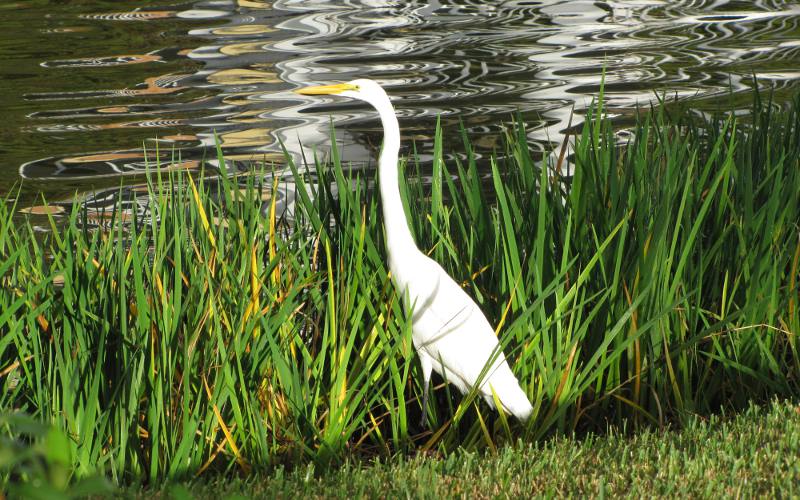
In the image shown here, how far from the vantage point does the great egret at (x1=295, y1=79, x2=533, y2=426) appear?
3295 millimetres

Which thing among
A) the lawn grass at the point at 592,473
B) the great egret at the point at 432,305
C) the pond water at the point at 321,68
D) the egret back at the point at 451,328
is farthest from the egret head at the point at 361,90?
the pond water at the point at 321,68

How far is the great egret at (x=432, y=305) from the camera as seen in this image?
10.8ft

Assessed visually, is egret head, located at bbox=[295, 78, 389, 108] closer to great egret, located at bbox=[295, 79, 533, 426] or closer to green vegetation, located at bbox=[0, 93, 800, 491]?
great egret, located at bbox=[295, 79, 533, 426]

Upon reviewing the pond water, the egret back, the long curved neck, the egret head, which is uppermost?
the egret head

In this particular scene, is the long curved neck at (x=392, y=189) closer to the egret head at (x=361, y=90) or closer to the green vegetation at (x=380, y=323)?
the egret head at (x=361, y=90)

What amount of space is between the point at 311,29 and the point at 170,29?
1840 mm

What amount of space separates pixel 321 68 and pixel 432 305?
8.04 meters

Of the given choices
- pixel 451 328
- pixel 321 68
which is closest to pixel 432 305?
pixel 451 328

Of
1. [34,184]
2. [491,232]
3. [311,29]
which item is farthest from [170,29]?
[491,232]

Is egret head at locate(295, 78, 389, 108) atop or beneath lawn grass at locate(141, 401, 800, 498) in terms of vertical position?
atop

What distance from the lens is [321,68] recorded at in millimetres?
11086

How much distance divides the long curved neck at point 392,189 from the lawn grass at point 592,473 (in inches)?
28.3

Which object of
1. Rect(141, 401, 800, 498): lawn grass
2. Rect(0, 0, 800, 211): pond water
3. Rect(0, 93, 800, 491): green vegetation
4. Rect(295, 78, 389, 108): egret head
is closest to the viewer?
Rect(141, 401, 800, 498): lawn grass

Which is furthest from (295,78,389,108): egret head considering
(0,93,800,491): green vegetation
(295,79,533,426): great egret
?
(0,93,800,491): green vegetation
